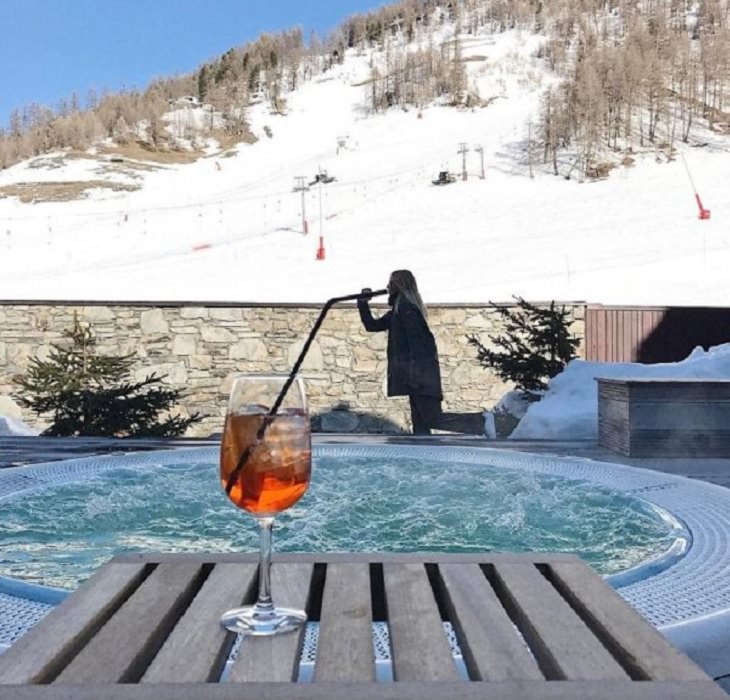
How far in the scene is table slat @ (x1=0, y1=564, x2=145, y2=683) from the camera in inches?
28.9

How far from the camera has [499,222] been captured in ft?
73.5

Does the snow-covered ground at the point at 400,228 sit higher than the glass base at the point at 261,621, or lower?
higher

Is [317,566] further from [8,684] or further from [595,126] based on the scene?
[595,126]

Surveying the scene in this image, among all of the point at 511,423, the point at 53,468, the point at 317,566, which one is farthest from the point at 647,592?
the point at 511,423

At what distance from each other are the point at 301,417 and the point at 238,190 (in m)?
28.4

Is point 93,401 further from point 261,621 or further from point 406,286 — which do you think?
point 261,621

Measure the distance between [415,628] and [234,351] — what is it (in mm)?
8041

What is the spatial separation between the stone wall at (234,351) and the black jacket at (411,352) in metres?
3.35

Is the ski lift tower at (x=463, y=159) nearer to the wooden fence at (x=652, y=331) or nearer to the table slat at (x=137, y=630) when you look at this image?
the wooden fence at (x=652, y=331)

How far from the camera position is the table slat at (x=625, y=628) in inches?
28.8

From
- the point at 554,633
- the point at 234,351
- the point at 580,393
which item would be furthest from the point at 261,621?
the point at 234,351

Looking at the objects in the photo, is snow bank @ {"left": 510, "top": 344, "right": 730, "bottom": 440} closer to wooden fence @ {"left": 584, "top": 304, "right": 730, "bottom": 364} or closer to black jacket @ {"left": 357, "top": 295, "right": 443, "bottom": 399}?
black jacket @ {"left": 357, "top": 295, "right": 443, "bottom": 399}

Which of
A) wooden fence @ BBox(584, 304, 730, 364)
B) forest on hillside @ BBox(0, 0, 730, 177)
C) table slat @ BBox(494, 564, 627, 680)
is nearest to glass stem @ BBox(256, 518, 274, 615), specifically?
table slat @ BBox(494, 564, 627, 680)

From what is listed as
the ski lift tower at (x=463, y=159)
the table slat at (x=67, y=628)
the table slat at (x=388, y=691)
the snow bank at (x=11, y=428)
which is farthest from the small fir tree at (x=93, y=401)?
the ski lift tower at (x=463, y=159)
